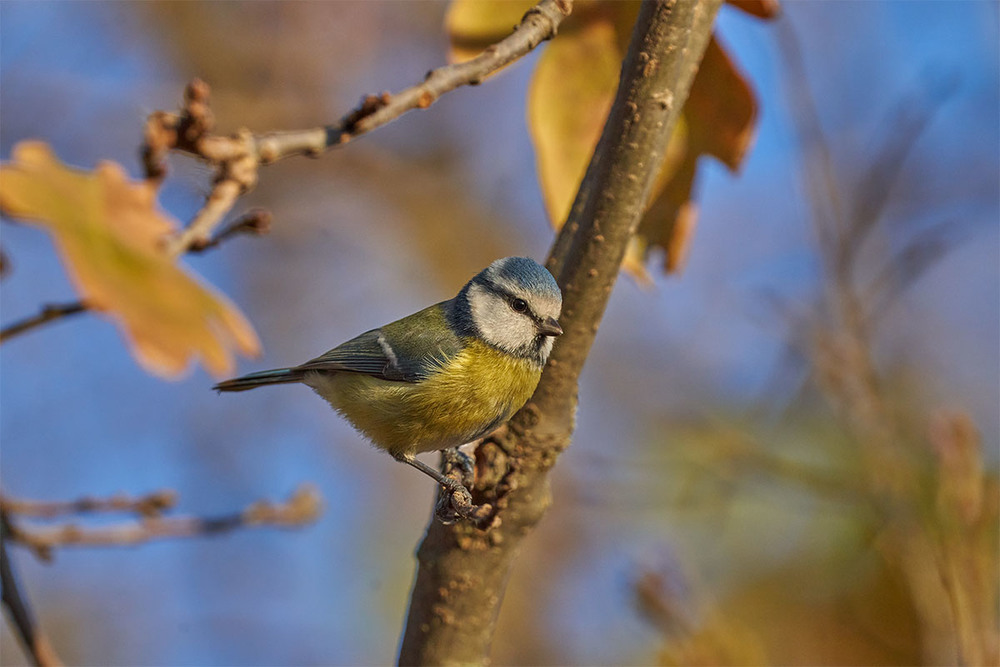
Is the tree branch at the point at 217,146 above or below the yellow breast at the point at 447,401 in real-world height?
below

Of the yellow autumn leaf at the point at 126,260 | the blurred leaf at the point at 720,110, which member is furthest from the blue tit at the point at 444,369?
the yellow autumn leaf at the point at 126,260

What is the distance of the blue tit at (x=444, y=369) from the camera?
1970mm

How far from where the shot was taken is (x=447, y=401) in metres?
2.02

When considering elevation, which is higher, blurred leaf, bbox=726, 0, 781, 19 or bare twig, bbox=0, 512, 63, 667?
blurred leaf, bbox=726, 0, 781, 19

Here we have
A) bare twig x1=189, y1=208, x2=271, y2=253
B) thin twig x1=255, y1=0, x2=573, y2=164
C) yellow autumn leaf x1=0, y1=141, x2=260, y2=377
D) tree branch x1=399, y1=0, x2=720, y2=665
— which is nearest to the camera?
yellow autumn leaf x1=0, y1=141, x2=260, y2=377

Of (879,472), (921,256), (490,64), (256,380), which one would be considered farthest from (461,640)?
(921,256)

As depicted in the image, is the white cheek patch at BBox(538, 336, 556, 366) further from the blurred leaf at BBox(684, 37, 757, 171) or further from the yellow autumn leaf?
the yellow autumn leaf

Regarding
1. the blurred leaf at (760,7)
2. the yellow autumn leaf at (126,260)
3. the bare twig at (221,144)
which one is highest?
the blurred leaf at (760,7)

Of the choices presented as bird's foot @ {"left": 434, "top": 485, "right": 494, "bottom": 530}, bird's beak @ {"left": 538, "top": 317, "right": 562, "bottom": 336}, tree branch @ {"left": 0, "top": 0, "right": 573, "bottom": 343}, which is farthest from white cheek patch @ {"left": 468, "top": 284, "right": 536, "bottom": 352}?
tree branch @ {"left": 0, "top": 0, "right": 573, "bottom": 343}

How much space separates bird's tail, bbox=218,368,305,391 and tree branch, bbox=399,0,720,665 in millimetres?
775

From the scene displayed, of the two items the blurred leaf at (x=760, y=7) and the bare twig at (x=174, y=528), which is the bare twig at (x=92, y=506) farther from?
the blurred leaf at (x=760, y=7)

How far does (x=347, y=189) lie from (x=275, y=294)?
0.80 metres

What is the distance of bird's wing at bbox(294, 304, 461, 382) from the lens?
7.04 feet

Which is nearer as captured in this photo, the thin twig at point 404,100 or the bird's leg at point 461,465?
the thin twig at point 404,100
